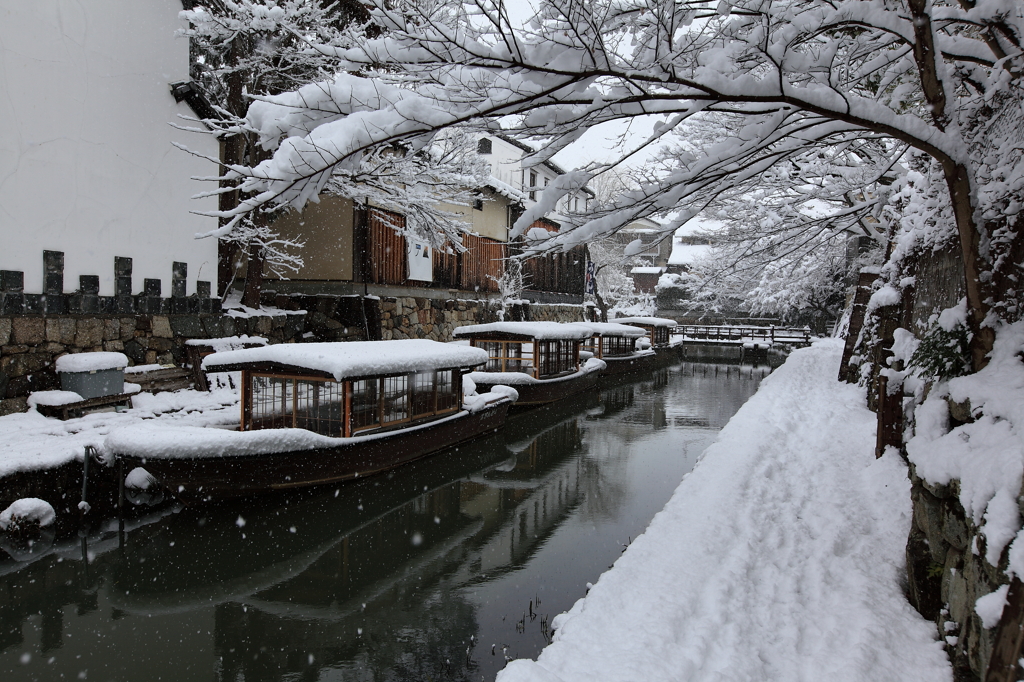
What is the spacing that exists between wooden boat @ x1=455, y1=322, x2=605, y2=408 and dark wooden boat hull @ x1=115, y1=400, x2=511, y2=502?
17.2 ft

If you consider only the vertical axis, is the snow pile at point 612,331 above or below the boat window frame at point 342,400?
above

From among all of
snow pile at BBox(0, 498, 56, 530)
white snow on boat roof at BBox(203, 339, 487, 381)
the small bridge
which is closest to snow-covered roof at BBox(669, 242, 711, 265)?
the small bridge

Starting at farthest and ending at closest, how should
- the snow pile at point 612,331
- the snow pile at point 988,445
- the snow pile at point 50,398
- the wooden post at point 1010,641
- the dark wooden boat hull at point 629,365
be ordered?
the dark wooden boat hull at point 629,365 < the snow pile at point 612,331 < the snow pile at point 50,398 < the snow pile at point 988,445 < the wooden post at point 1010,641

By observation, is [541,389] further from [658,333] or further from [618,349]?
[658,333]

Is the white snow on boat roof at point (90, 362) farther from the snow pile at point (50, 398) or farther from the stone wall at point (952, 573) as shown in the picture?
the stone wall at point (952, 573)

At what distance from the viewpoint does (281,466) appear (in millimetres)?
8445

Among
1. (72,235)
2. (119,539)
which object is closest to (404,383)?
(119,539)

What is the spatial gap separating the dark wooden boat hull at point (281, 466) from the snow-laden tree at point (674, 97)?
562 cm

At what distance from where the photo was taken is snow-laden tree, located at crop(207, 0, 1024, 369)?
10.3 ft

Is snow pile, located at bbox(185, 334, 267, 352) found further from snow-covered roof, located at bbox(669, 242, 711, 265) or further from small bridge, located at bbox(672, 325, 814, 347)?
snow-covered roof, located at bbox(669, 242, 711, 265)

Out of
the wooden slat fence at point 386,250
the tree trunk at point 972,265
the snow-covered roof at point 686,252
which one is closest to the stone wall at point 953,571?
the tree trunk at point 972,265

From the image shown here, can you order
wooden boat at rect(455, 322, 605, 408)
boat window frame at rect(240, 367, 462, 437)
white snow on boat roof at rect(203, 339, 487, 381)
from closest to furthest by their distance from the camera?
white snow on boat roof at rect(203, 339, 487, 381)
boat window frame at rect(240, 367, 462, 437)
wooden boat at rect(455, 322, 605, 408)

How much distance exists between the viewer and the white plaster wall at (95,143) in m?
8.71

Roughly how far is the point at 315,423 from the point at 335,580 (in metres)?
3.38
